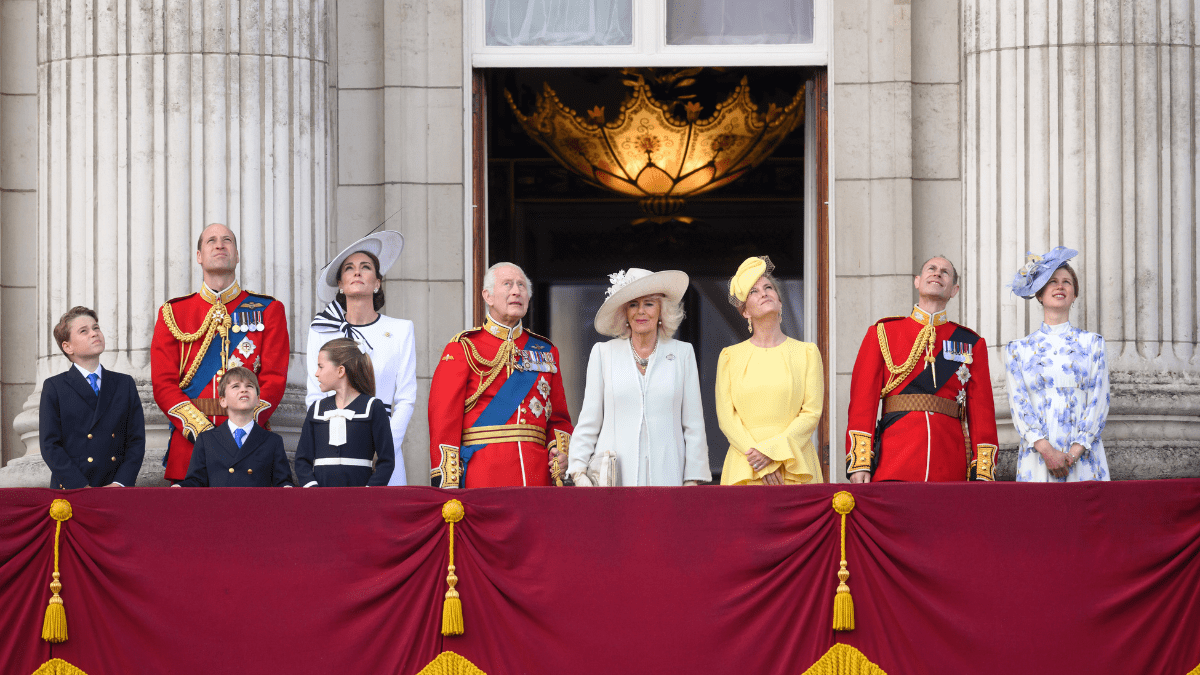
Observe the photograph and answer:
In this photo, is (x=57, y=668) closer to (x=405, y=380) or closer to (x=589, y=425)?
(x=405, y=380)

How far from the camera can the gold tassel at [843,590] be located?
22.0 ft

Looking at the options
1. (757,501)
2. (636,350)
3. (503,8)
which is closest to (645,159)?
(503,8)

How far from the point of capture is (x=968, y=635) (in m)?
6.66

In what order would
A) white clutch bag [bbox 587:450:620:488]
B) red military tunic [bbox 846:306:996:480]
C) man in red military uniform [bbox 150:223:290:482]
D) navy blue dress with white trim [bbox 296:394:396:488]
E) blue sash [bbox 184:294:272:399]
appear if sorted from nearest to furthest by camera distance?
navy blue dress with white trim [bbox 296:394:396:488]
white clutch bag [bbox 587:450:620:488]
red military tunic [bbox 846:306:996:480]
man in red military uniform [bbox 150:223:290:482]
blue sash [bbox 184:294:272:399]

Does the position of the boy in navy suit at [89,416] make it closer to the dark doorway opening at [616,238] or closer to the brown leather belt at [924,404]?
the brown leather belt at [924,404]

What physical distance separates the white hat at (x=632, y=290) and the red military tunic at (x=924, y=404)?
3.28 ft

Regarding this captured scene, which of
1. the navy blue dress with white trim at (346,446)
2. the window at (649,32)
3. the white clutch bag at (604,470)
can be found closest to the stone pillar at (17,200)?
the window at (649,32)

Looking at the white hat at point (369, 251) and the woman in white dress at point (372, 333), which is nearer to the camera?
the woman in white dress at point (372, 333)

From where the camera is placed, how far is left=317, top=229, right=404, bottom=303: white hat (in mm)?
8461

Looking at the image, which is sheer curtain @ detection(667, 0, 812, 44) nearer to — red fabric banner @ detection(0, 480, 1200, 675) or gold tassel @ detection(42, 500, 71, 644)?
red fabric banner @ detection(0, 480, 1200, 675)

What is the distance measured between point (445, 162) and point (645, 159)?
5.03 m

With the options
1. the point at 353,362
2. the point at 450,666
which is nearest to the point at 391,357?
the point at 353,362

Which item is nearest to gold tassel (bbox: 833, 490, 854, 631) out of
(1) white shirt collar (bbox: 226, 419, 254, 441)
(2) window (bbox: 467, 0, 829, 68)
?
(1) white shirt collar (bbox: 226, 419, 254, 441)

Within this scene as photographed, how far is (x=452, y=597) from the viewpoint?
6.72 meters
